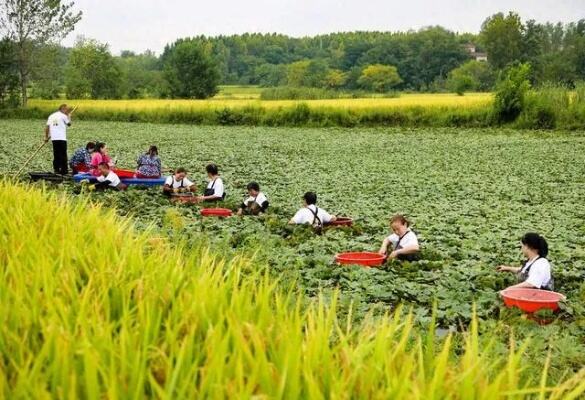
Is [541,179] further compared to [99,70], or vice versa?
[99,70]

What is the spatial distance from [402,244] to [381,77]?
88.4 meters

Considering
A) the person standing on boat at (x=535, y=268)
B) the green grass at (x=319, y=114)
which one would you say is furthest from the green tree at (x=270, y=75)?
the person standing on boat at (x=535, y=268)

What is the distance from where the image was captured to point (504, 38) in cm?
8231

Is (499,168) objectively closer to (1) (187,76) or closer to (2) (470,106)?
(2) (470,106)

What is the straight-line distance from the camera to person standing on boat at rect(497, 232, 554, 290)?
654 cm

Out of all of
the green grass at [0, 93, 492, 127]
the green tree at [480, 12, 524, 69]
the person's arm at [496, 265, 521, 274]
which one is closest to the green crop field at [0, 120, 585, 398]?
the person's arm at [496, 265, 521, 274]

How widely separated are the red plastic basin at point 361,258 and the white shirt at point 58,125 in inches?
388

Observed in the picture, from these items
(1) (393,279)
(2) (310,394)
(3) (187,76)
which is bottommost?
(1) (393,279)

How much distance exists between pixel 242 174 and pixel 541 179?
22.5ft

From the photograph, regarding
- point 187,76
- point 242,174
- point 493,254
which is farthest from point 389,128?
point 187,76

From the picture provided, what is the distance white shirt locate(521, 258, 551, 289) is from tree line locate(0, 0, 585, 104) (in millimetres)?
38146

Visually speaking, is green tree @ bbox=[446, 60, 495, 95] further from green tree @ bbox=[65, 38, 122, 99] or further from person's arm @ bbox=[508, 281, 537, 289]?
person's arm @ bbox=[508, 281, 537, 289]

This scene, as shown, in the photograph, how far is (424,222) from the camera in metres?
10.6

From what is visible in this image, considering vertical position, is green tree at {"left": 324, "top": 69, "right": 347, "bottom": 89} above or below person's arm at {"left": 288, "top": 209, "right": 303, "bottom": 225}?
above
